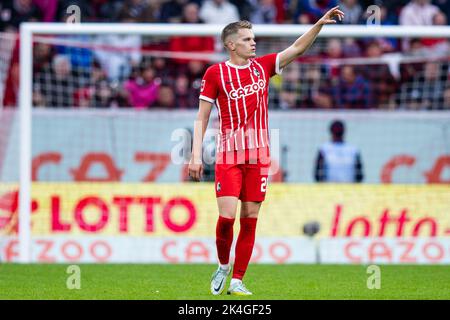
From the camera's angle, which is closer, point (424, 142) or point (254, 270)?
point (254, 270)

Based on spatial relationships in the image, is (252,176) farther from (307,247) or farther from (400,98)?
(400,98)

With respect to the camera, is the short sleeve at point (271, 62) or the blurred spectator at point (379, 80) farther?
the blurred spectator at point (379, 80)

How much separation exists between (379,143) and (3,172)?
5.73 meters

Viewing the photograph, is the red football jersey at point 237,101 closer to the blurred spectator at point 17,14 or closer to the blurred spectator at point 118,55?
the blurred spectator at point 118,55

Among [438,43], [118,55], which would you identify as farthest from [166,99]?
[438,43]

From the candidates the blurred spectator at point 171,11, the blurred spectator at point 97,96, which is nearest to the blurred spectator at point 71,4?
the blurred spectator at point 171,11

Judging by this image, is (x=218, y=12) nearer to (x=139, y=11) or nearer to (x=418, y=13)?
(x=139, y=11)

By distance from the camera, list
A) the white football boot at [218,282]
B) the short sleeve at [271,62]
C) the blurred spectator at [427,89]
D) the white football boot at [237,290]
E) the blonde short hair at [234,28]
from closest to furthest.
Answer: the white football boot at [237,290], the white football boot at [218,282], the blonde short hair at [234,28], the short sleeve at [271,62], the blurred spectator at [427,89]

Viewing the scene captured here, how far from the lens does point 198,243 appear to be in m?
15.8

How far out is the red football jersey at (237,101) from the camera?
995 cm

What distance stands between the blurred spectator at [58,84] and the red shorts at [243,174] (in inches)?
324

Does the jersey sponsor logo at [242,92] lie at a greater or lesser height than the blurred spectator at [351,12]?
lesser
